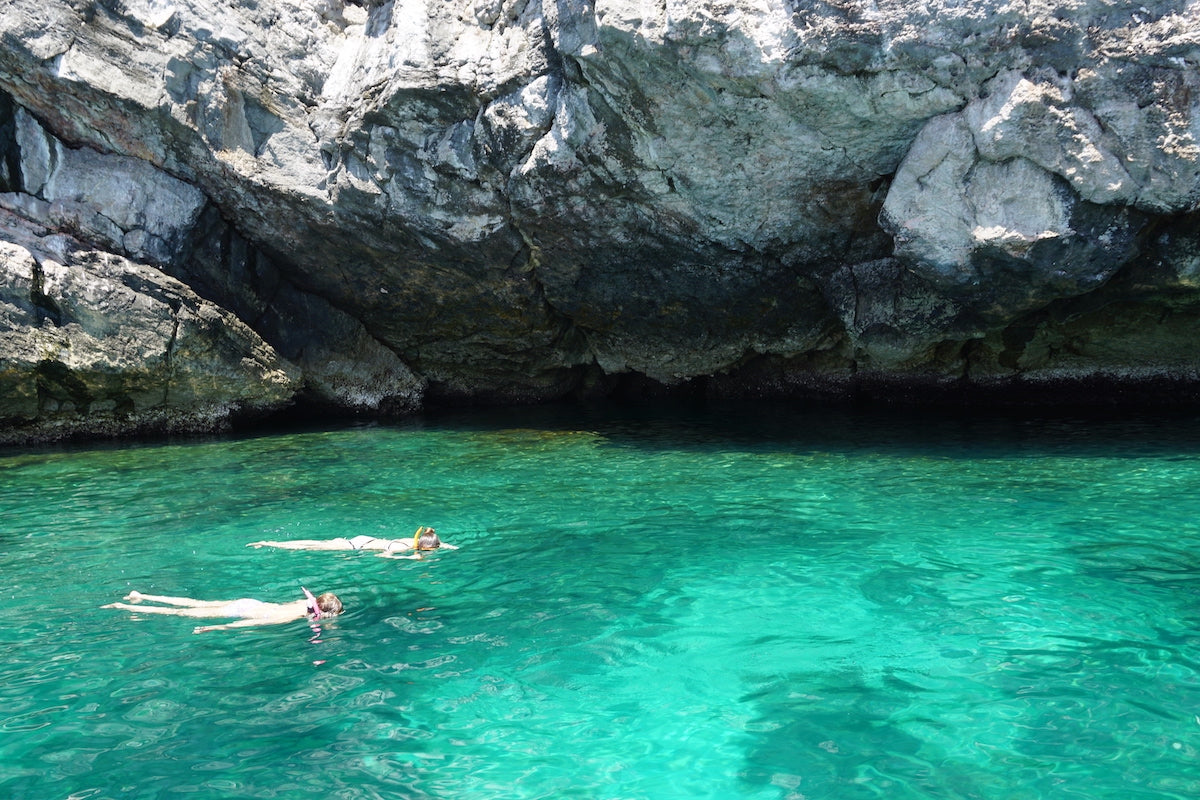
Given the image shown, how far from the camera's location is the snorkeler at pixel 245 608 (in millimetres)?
6848

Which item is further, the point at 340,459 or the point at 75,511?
the point at 340,459

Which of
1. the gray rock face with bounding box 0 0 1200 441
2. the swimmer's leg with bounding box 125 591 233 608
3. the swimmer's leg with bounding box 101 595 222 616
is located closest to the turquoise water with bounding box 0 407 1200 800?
the swimmer's leg with bounding box 101 595 222 616

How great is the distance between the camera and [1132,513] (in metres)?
8.91

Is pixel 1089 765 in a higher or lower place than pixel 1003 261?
lower

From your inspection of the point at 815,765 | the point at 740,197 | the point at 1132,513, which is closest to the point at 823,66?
the point at 740,197

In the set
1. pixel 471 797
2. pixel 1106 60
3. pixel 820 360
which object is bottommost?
pixel 471 797

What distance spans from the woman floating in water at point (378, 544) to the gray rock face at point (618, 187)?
6.66m

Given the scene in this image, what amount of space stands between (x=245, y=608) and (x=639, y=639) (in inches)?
122

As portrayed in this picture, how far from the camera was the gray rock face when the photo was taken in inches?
411

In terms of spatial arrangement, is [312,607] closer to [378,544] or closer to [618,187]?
[378,544]

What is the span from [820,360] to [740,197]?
526cm

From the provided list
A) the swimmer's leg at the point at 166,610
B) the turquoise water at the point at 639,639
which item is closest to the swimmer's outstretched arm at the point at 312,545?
the turquoise water at the point at 639,639

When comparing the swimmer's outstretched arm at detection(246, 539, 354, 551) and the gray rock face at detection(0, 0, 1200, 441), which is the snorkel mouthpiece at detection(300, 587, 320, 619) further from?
the gray rock face at detection(0, 0, 1200, 441)

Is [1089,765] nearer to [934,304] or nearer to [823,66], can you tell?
[823,66]
